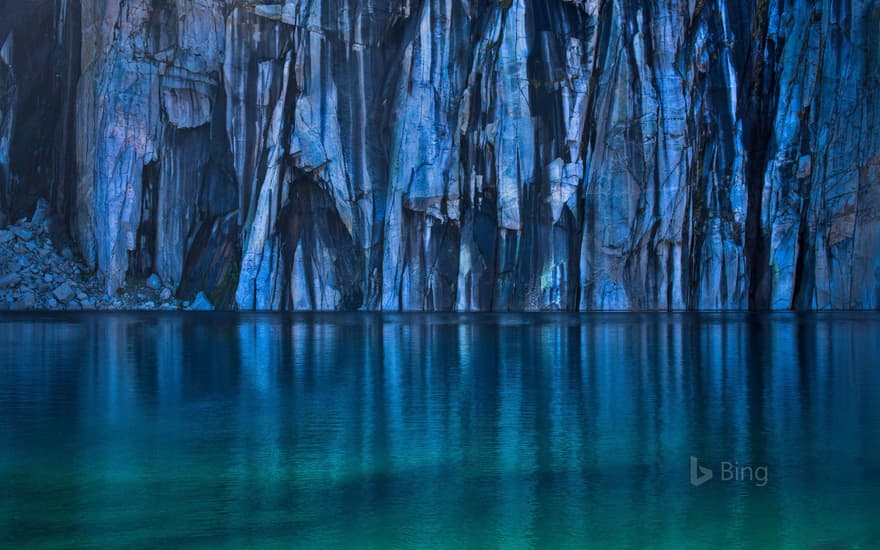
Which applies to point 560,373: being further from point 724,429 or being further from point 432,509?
point 432,509

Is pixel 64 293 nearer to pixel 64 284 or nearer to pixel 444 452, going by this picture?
pixel 64 284

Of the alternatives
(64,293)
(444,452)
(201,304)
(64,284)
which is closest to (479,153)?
(201,304)

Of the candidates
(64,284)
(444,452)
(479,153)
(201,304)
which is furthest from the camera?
(201,304)


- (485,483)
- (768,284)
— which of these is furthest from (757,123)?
(485,483)

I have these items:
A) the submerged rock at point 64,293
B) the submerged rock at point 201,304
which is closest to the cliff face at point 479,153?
the submerged rock at point 201,304

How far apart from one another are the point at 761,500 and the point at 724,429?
3.63 metres

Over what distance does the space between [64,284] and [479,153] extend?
33537mm

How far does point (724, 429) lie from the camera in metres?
11.9

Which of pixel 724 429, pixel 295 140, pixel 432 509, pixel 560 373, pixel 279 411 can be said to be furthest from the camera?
pixel 295 140

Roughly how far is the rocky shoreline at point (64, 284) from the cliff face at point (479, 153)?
44.7 inches

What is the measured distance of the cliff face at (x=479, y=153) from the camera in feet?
184

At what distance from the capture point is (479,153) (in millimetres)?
61625

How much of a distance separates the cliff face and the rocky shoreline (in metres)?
1.14

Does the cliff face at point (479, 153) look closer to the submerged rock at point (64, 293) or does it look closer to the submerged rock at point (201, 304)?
the submerged rock at point (201, 304)
